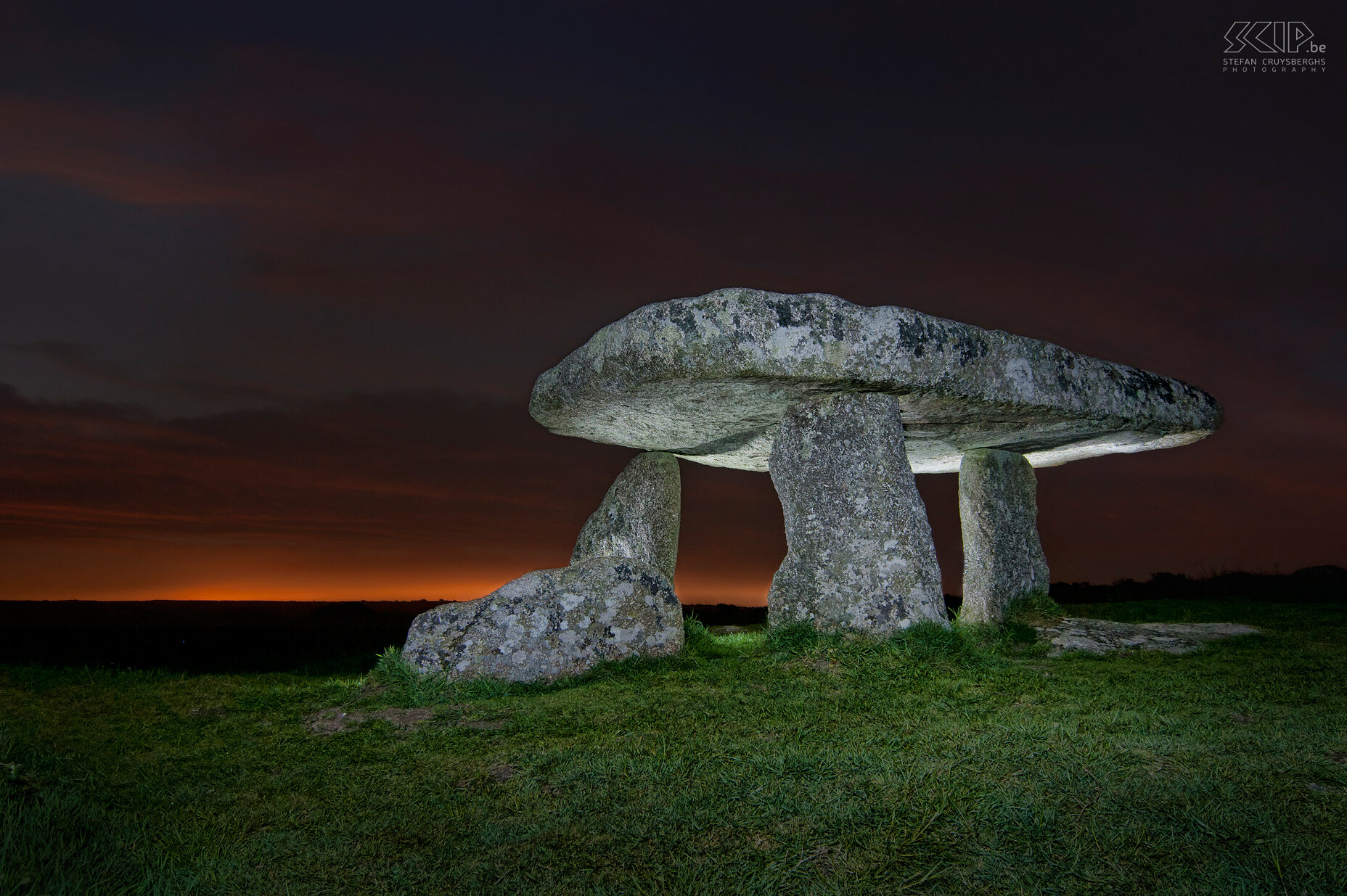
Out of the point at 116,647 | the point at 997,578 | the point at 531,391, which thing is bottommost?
the point at 116,647

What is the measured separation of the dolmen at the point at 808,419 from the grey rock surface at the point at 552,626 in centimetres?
2

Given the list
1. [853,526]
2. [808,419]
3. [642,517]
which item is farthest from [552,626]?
[642,517]

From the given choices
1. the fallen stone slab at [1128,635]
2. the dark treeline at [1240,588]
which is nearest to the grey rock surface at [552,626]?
the fallen stone slab at [1128,635]

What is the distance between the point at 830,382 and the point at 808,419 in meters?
0.79

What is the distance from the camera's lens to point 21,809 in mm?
3809

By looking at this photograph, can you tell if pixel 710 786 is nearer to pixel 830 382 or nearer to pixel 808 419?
pixel 830 382

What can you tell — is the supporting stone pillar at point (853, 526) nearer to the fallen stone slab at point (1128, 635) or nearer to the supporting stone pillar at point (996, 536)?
the fallen stone slab at point (1128, 635)

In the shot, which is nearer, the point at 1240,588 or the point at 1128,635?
the point at 1128,635

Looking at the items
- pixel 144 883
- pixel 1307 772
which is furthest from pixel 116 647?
pixel 1307 772

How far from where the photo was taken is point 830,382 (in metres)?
8.62

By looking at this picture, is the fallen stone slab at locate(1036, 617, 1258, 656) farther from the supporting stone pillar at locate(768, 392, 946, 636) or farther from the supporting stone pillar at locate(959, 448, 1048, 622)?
the supporting stone pillar at locate(768, 392, 946, 636)

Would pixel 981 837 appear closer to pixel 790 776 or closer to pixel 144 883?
pixel 790 776

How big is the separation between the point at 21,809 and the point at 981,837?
413cm

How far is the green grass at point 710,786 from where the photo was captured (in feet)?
11.3
